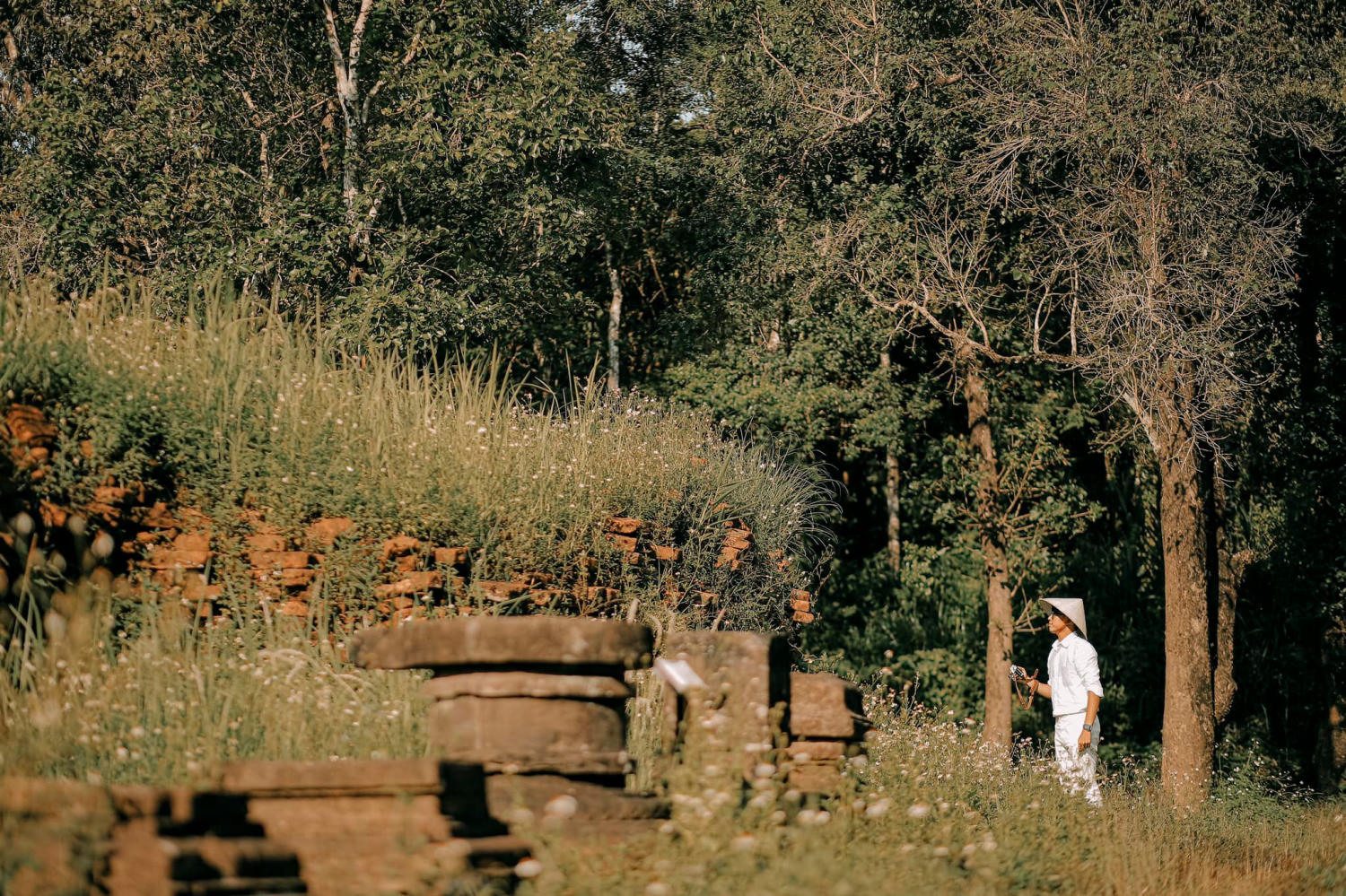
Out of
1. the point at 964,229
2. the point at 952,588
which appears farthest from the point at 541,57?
the point at 952,588

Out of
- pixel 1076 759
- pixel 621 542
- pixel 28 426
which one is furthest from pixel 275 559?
pixel 1076 759

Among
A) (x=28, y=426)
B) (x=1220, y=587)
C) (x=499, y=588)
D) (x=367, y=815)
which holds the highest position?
(x=28, y=426)

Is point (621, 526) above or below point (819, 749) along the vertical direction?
above

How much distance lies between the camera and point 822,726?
5.70m

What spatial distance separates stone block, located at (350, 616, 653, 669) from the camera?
443 centimetres

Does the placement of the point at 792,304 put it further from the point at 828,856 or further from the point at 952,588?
the point at 828,856

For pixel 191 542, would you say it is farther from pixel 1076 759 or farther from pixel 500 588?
pixel 1076 759

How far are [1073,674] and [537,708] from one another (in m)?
6.24

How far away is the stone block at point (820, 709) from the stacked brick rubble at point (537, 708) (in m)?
1.23

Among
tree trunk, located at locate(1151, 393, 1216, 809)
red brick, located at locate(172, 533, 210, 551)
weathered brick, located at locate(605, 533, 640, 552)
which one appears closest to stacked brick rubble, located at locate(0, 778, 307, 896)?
red brick, located at locate(172, 533, 210, 551)

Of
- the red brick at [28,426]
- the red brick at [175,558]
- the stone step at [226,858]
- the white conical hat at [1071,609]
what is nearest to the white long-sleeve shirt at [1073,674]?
the white conical hat at [1071,609]

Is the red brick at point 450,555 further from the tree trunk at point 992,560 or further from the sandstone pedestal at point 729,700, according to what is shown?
the tree trunk at point 992,560

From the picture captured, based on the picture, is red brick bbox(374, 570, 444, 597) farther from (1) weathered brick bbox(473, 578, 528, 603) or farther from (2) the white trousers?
(2) the white trousers

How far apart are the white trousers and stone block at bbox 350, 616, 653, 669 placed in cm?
462
